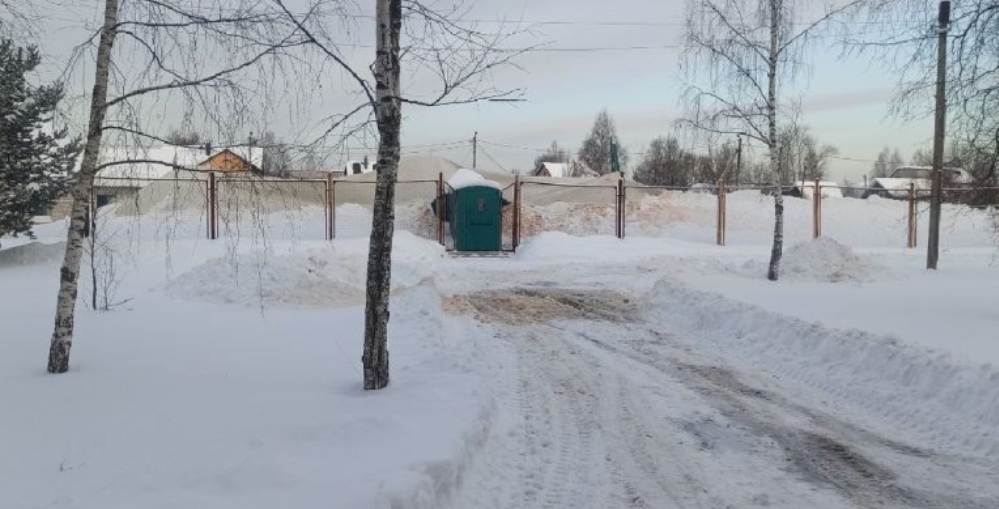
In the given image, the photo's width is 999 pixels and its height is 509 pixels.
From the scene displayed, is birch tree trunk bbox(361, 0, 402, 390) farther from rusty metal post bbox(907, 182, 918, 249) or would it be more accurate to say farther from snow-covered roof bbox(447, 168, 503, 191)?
rusty metal post bbox(907, 182, 918, 249)

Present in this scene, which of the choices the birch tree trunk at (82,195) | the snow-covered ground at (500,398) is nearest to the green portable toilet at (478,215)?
the snow-covered ground at (500,398)

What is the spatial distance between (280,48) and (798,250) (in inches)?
577

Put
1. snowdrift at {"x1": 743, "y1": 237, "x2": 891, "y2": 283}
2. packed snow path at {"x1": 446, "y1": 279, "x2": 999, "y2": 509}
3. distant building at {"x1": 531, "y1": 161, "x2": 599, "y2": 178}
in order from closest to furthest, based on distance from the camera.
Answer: packed snow path at {"x1": 446, "y1": 279, "x2": 999, "y2": 509} < snowdrift at {"x1": 743, "y1": 237, "x2": 891, "y2": 283} < distant building at {"x1": 531, "y1": 161, "x2": 599, "y2": 178}

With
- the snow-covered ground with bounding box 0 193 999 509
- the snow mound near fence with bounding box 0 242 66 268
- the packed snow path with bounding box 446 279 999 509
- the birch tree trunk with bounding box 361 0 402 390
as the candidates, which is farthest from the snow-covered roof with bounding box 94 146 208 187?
the snow mound near fence with bounding box 0 242 66 268

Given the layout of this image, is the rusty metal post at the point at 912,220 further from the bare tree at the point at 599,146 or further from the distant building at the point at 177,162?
the bare tree at the point at 599,146

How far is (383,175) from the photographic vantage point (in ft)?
19.9

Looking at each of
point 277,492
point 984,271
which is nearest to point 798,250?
point 984,271

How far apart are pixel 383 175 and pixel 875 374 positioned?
16.3ft

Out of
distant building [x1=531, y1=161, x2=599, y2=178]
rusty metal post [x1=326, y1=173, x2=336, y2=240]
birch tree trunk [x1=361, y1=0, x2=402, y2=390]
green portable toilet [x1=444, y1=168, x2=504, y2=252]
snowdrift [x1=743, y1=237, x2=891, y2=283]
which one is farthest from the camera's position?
distant building [x1=531, y1=161, x2=599, y2=178]

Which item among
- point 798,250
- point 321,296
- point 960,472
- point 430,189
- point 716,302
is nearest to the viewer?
point 960,472

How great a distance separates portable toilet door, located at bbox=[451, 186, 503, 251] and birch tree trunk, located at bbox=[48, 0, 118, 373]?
1745 cm

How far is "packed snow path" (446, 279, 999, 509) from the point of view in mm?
4738

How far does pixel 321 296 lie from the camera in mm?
12734

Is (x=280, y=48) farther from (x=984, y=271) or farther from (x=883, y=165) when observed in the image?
(x=883, y=165)
